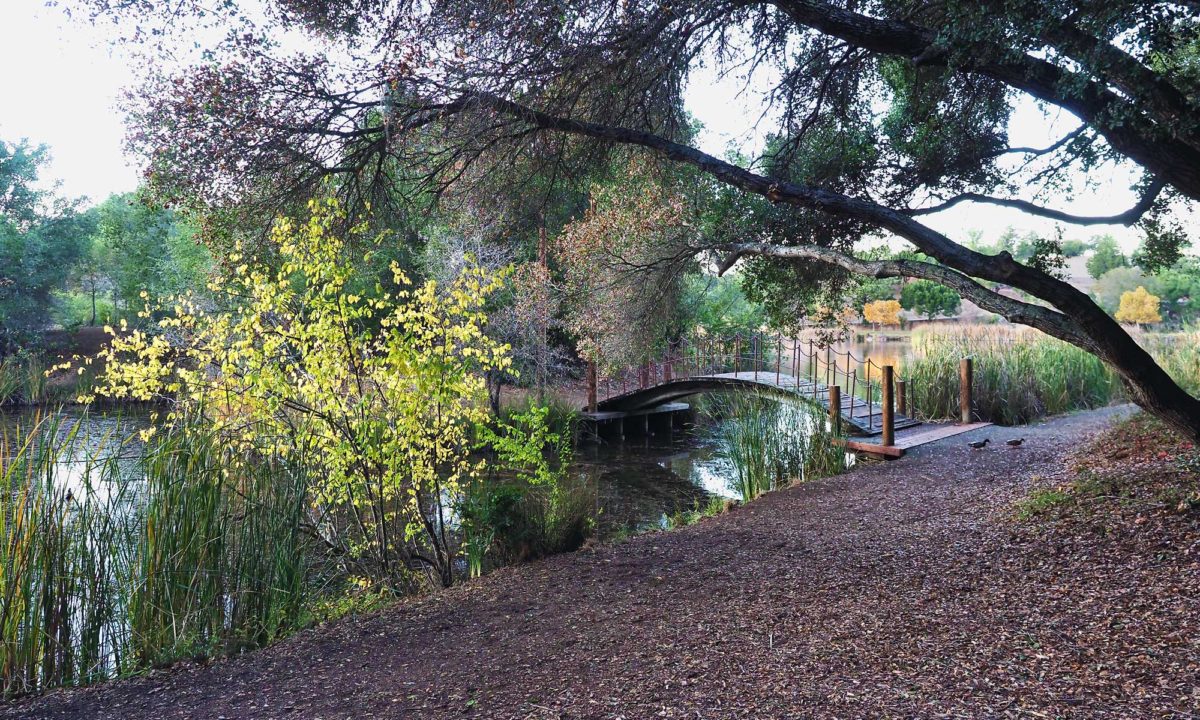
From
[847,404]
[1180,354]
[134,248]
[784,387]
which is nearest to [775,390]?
[784,387]

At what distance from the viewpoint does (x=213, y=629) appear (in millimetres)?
4344

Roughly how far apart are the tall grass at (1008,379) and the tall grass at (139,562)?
1089cm

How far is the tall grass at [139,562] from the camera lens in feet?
13.0

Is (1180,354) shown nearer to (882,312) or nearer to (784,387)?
(784,387)

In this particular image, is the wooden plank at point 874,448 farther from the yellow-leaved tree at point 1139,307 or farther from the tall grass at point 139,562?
the yellow-leaved tree at point 1139,307

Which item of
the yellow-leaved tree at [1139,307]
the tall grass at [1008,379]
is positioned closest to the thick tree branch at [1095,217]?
the tall grass at [1008,379]

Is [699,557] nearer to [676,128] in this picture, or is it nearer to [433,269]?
[676,128]

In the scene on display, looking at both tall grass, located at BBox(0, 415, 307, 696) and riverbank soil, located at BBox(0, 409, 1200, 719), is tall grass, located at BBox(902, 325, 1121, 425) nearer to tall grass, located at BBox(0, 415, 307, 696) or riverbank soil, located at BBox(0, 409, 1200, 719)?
riverbank soil, located at BBox(0, 409, 1200, 719)

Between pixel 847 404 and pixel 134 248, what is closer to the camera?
pixel 847 404

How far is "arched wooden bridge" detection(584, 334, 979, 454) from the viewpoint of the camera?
1062 cm

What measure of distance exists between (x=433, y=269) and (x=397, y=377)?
10.5 metres

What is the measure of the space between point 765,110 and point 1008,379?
25.6ft

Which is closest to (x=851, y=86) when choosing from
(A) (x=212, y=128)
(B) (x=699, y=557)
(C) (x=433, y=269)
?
(B) (x=699, y=557)

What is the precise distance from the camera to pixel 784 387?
12141 millimetres
